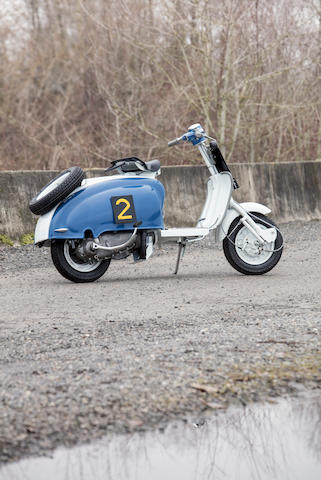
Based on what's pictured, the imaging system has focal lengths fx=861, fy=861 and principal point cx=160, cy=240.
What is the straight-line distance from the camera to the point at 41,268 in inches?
342

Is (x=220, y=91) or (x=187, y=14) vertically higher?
(x=187, y=14)

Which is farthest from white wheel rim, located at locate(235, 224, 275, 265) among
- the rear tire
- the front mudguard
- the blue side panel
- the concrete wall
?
the concrete wall

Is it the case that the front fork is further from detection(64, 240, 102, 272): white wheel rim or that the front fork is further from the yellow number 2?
detection(64, 240, 102, 272): white wheel rim

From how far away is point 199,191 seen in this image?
38.4ft

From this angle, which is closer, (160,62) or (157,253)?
(157,253)

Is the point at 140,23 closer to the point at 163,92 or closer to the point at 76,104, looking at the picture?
the point at 163,92

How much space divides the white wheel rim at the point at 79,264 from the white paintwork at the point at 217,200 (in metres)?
1.01

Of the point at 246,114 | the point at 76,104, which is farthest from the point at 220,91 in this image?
the point at 76,104

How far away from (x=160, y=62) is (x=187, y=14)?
1366 millimetres

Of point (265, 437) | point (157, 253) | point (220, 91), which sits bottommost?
point (157, 253)

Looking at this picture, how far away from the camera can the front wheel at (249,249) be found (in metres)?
7.59

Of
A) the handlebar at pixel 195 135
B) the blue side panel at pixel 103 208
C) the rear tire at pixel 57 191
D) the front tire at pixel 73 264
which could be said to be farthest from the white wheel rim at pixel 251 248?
the rear tire at pixel 57 191

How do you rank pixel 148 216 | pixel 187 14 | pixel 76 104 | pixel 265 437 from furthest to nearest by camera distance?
pixel 76 104 → pixel 187 14 → pixel 148 216 → pixel 265 437

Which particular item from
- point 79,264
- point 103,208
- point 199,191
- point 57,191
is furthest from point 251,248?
point 199,191
